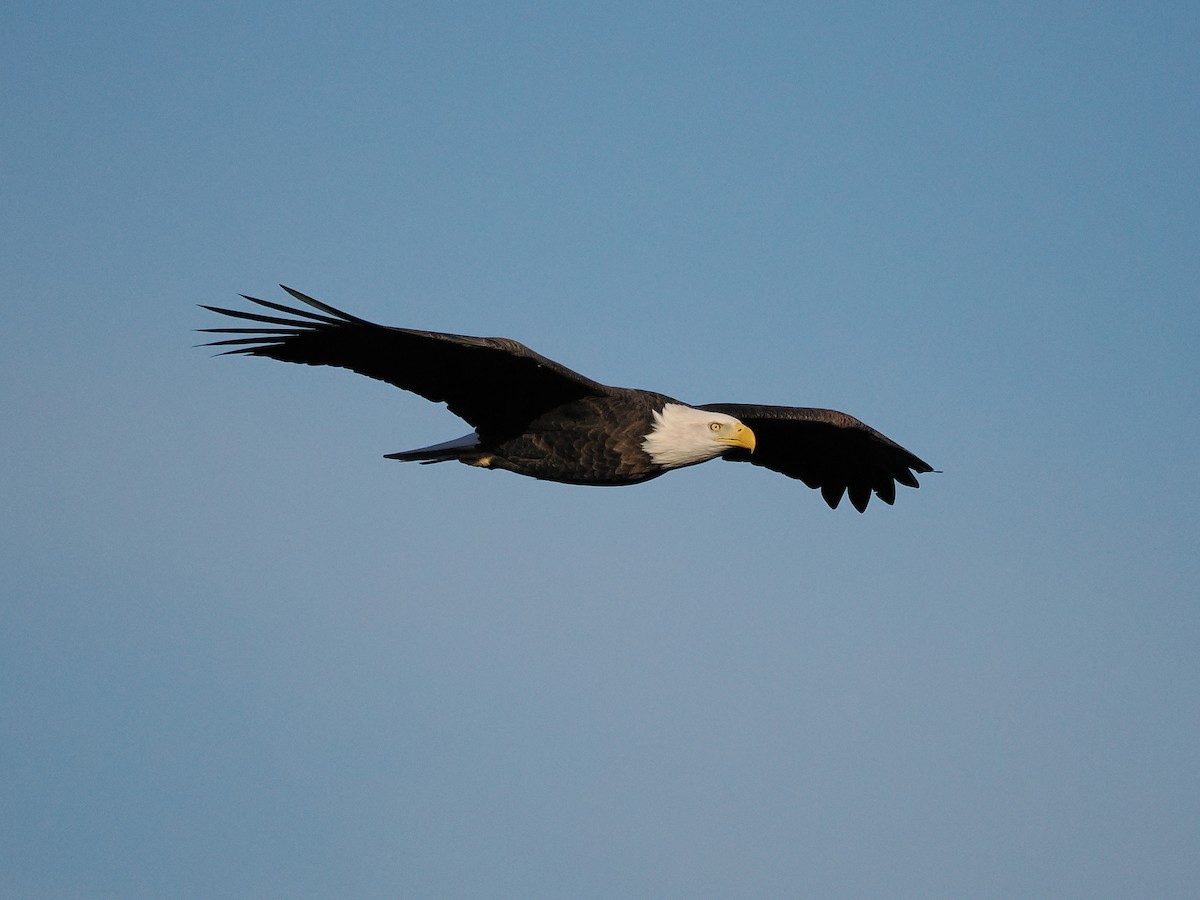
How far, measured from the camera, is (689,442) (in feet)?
29.7

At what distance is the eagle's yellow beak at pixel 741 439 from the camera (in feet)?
30.2

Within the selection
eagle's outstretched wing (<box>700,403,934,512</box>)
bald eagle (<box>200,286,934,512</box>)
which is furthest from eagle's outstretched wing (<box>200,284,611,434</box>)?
eagle's outstretched wing (<box>700,403,934,512</box>)

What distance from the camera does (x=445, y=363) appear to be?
28.8 feet

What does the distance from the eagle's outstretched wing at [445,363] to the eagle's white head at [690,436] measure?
43 centimetres

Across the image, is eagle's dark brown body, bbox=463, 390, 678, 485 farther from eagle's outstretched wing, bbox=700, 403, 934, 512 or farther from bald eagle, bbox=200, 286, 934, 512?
eagle's outstretched wing, bbox=700, 403, 934, 512

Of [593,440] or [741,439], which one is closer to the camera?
[593,440]

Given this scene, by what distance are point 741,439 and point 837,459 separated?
2723 mm

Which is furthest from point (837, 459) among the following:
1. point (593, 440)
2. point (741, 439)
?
point (593, 440)

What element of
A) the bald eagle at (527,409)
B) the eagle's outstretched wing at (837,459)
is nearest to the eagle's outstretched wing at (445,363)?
the bald eagle at (527,409)

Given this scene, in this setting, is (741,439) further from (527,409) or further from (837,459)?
(837,459)

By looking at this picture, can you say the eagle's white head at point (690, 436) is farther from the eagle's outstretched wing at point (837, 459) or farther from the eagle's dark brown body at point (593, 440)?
the eagle's outstretched wing at point (837, 459)

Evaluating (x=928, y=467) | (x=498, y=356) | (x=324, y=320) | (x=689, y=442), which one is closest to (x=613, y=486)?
(x=689, y=442)

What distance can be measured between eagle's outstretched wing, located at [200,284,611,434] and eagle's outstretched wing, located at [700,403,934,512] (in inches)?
102

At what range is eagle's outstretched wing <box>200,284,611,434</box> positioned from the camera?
8.16 m
